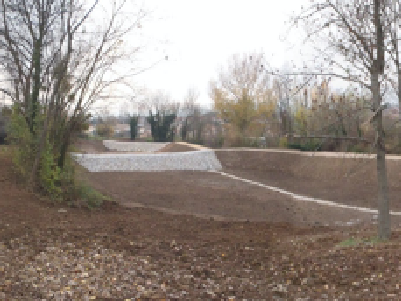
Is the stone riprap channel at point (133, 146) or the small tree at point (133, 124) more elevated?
the small tree at point (133, 124)

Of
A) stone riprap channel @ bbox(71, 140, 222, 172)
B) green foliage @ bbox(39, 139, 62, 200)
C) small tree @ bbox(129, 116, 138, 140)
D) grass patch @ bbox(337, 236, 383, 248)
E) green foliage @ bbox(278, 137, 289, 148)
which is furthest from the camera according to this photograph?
small tree @ bbox(129, 116, 138, 140)

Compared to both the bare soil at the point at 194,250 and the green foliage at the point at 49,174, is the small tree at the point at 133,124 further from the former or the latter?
the green foliage at the point at 49,174

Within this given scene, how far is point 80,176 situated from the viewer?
9891 mm

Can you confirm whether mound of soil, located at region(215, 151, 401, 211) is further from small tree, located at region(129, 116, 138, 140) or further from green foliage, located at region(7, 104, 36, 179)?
small tree, located at region(129, 116, 138, 140)

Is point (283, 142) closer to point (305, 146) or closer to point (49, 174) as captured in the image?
point (305, 146)

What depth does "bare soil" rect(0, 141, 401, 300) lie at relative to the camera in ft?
13.9

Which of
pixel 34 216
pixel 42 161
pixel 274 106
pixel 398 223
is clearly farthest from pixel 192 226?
pixel 274 106

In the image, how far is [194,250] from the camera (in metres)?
6.09

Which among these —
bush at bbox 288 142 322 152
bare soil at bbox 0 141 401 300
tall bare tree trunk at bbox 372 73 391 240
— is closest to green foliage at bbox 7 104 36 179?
bare soil at bbox 0 141 401 300

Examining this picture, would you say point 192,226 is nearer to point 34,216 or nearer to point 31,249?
point 34,216

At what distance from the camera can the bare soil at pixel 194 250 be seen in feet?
13.9

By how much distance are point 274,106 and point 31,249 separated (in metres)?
30.2

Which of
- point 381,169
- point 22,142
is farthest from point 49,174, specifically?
point 381,169

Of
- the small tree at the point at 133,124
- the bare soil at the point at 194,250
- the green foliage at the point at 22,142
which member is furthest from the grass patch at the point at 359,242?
the small tree at the point at 133,124
